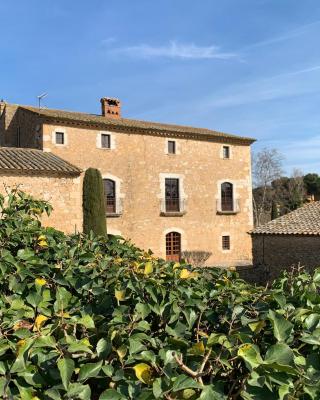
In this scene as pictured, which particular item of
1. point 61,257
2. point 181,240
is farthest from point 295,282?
point 181,240

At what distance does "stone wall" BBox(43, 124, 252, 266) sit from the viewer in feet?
63.1

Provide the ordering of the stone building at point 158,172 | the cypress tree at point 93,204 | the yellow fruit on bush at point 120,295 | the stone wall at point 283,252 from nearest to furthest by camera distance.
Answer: the yellow fruit on bush at point 120,295 → the stone wall at point 283,252 → the cypress tree at point 93,204 → the stone building at point 158,172

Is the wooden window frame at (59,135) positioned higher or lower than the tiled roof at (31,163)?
higher

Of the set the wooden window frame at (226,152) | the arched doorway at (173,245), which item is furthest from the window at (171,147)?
the arched doorway at (173,245)

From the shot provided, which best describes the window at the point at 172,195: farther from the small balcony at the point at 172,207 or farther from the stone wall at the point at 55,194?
the stone wall at the point at 55,194

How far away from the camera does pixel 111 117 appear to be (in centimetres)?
2227

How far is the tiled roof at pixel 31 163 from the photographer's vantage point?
1174 cm

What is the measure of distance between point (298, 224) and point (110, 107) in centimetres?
1256

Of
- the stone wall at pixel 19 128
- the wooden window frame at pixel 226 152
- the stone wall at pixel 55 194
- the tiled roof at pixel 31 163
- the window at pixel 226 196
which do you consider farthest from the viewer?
the window at pixel 226 196

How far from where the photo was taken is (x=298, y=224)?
14820 millimetres

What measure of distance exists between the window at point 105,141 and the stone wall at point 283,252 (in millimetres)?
8547

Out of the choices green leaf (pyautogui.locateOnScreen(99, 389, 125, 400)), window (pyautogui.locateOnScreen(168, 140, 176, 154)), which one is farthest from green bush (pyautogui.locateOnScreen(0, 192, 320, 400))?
window (pyautogui.locateOnScreen(168, 140, 176, 154))

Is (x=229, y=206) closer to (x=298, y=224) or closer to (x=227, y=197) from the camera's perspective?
(x=227, y=197)

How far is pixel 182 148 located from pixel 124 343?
67.1 ft
